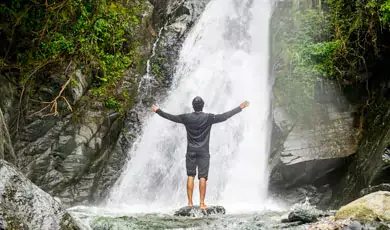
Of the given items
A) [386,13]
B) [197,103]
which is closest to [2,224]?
[197,103]

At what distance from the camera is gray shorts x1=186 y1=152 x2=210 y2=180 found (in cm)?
675

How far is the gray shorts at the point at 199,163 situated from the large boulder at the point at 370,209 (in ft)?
8.16

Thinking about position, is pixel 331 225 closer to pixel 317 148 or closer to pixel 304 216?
pixel 304 216

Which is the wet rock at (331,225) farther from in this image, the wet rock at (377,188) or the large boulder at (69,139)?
the large boulder at (69,139)

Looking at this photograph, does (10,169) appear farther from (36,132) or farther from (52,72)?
(52,72)

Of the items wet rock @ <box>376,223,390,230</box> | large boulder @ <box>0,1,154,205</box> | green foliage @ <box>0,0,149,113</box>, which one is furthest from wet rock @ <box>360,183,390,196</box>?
green foliage @ <box>0,0,149,113</box>

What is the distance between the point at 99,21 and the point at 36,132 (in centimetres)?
386

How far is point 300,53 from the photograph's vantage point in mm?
9852

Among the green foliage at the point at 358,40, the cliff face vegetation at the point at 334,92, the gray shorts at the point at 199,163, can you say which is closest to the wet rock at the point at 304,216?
the gray shorts at the point at 199,163

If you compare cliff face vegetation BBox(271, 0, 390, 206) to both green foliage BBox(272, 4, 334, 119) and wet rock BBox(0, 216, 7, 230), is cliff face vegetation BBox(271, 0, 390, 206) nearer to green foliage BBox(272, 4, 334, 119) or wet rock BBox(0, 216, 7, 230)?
green foliage BBox(272, 4, 334, 119)

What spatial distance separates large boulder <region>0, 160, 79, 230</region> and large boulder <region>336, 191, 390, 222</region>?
3105 mm

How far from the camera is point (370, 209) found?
4641mm

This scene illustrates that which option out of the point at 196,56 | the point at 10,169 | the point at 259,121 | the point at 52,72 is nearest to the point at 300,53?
the point at 259,121

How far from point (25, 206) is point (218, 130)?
7.19 metres
